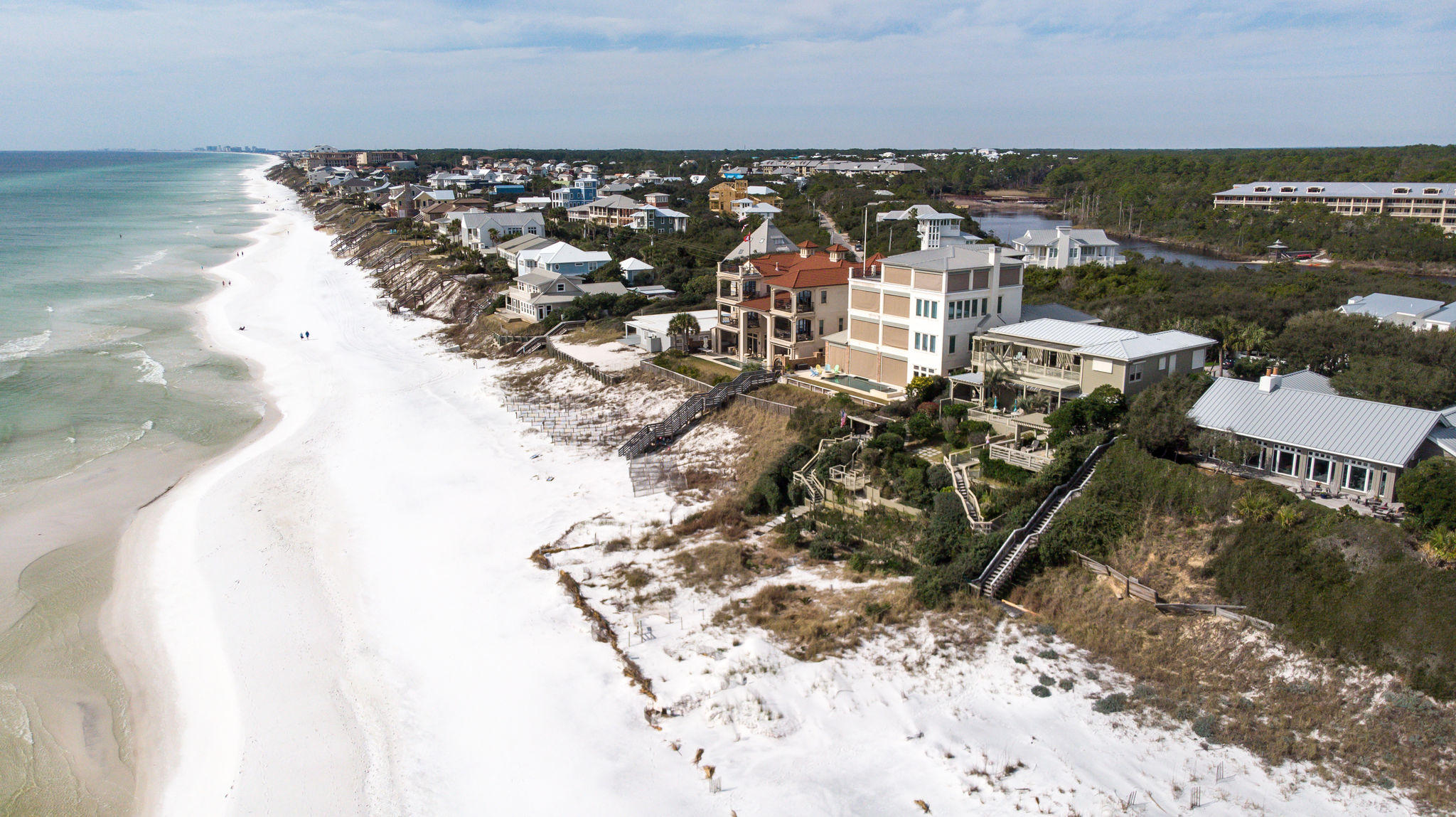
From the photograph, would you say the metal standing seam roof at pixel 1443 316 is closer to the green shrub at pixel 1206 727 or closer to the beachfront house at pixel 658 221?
the green shrub at pixel 1206 727

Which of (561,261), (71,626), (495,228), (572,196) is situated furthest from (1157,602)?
(572,196)

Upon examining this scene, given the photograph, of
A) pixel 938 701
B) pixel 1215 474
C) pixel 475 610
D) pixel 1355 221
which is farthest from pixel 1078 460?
pixel 1355 221

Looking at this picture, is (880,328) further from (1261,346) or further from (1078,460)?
(1261,346)

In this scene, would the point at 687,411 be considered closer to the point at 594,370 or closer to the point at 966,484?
the point at 594,370

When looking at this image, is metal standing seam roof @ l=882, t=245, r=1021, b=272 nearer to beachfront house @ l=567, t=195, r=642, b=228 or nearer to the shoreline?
the shoreline

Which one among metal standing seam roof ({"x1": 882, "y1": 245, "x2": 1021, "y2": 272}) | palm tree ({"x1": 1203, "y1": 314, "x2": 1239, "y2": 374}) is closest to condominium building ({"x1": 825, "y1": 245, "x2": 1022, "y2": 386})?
metal standing seam roof ({"x1": 882, "y1": 245, "x2": 1021, "y2": 272})

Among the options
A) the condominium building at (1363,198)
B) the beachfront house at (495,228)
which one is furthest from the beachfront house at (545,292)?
the condominium building at (1363,198)

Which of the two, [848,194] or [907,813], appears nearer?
[907,813]
